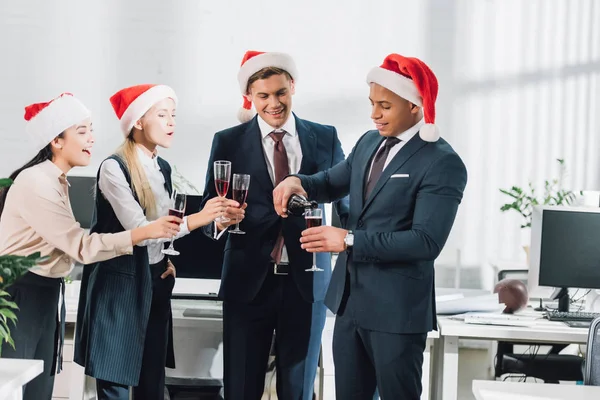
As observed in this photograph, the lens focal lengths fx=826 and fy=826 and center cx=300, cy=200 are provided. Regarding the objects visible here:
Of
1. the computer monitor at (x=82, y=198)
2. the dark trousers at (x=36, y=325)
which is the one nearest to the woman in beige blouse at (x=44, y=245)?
the dark trousers at (x=36, y=325)

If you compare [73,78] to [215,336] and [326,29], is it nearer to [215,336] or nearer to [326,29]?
[326,29]

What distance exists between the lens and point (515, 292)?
3867 mm

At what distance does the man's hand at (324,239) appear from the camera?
111 inches

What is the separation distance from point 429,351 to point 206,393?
1.17m

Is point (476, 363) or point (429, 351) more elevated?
point (429, 351)

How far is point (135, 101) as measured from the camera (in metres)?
3.29

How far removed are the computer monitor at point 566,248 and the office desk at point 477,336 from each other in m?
0.27

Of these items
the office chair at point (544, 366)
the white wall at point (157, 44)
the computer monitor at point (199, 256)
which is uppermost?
the white wall at point (157, 44)

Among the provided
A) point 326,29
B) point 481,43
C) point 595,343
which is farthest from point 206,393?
point 481,43

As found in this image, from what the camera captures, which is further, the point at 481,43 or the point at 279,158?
the point at 481,43

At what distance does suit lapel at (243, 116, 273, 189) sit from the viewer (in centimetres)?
324

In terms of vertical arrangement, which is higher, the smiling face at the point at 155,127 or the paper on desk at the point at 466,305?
the smiling face at the point at 155,127

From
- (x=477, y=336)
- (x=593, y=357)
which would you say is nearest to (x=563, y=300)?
(x=477, y=336)

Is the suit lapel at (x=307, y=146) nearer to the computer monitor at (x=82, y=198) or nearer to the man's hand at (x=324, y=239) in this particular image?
the man's hand at (x=324, y=239)
